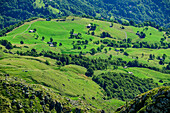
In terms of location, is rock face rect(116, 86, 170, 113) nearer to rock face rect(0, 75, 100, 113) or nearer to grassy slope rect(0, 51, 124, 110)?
rock face rect(0, 75, 100, 113)

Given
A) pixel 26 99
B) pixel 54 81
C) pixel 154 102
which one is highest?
pixel 154 102

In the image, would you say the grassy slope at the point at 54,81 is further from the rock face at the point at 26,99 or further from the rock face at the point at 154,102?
the rock face at the point at 154,102

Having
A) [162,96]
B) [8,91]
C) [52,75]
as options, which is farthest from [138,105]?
[52,75]

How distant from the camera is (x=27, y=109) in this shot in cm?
9500

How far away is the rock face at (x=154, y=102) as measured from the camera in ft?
194

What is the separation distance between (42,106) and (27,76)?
64.0m

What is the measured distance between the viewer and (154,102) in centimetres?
6125

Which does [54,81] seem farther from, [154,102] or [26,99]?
[154,102]

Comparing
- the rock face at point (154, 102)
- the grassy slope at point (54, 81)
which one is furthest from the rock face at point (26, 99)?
the grassy slope at point (54, 81)

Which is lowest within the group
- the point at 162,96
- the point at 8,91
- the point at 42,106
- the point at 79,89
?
the point at 79,89

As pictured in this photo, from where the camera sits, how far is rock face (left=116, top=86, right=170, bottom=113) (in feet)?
194

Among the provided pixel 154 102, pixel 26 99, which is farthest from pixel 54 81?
pixel 154 102

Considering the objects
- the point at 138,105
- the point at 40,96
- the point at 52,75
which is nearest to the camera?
the point at 138,105

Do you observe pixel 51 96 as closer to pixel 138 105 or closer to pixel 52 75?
pixel 138 105
